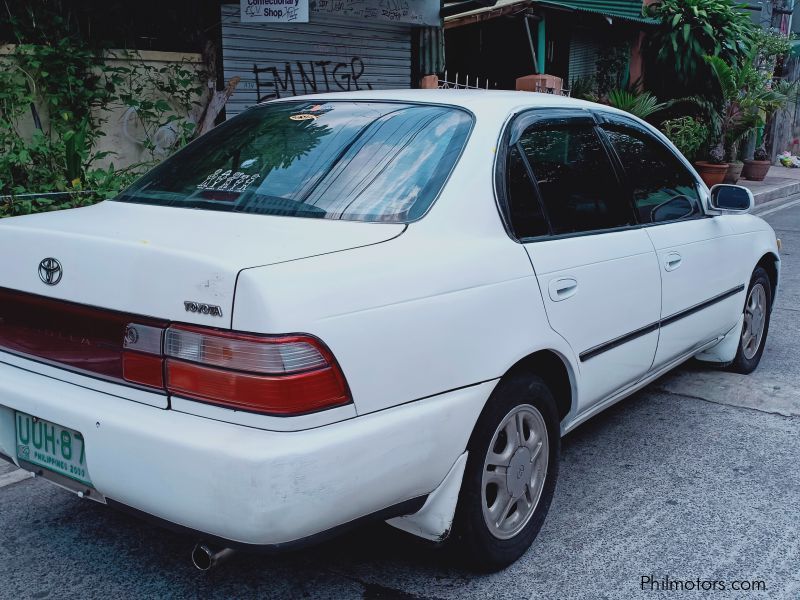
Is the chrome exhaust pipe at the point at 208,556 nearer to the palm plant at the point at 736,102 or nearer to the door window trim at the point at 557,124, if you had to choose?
the door window trim at the point at 557,124

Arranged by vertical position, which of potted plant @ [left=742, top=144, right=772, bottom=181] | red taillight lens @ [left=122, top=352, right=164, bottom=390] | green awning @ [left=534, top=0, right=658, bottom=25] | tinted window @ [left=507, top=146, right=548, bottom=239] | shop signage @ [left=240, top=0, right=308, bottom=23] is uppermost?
green awning @ [left=534, top=0, right=658, bottom=25]

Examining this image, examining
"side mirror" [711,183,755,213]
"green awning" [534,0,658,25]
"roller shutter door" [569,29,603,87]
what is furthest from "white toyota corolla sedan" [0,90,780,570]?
"roller shutter door" [569,29,603,87]

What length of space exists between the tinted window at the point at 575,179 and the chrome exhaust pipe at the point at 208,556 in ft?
5.33

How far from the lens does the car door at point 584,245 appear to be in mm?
2928

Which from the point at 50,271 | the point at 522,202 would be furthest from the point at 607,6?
the point at 50,271

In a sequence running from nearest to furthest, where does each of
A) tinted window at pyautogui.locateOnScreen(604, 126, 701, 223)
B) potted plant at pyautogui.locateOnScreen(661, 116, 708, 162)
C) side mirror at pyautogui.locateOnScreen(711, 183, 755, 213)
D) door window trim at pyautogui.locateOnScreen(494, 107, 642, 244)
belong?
1. door window trim at pyautogui.locateOnScreen(494, 107, 642, 244)
2. tinted window at pyautogui.locateOnScreen(604, 126, 701, 223)
3. side mirror at pyautogui.locateOnScreen(711, 183, 755, 213)
4. potted plant at pyautogui.locateOnScreen(661, 116, 708, 162)

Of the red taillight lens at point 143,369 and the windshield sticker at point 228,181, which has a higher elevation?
the windshield sticker at point 228,181

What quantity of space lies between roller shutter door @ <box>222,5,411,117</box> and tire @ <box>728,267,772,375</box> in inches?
217

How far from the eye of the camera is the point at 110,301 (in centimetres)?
225

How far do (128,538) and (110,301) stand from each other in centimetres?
120

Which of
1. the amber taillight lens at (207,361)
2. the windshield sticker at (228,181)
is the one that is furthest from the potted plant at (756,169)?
the amber taillight lens at (207,361)

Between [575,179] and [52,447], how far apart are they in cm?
217

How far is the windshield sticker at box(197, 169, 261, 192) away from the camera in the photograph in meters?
2.86

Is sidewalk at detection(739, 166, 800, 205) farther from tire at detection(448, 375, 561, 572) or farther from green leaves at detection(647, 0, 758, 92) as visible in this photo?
tire at detection(448, 375, 561, 572)
